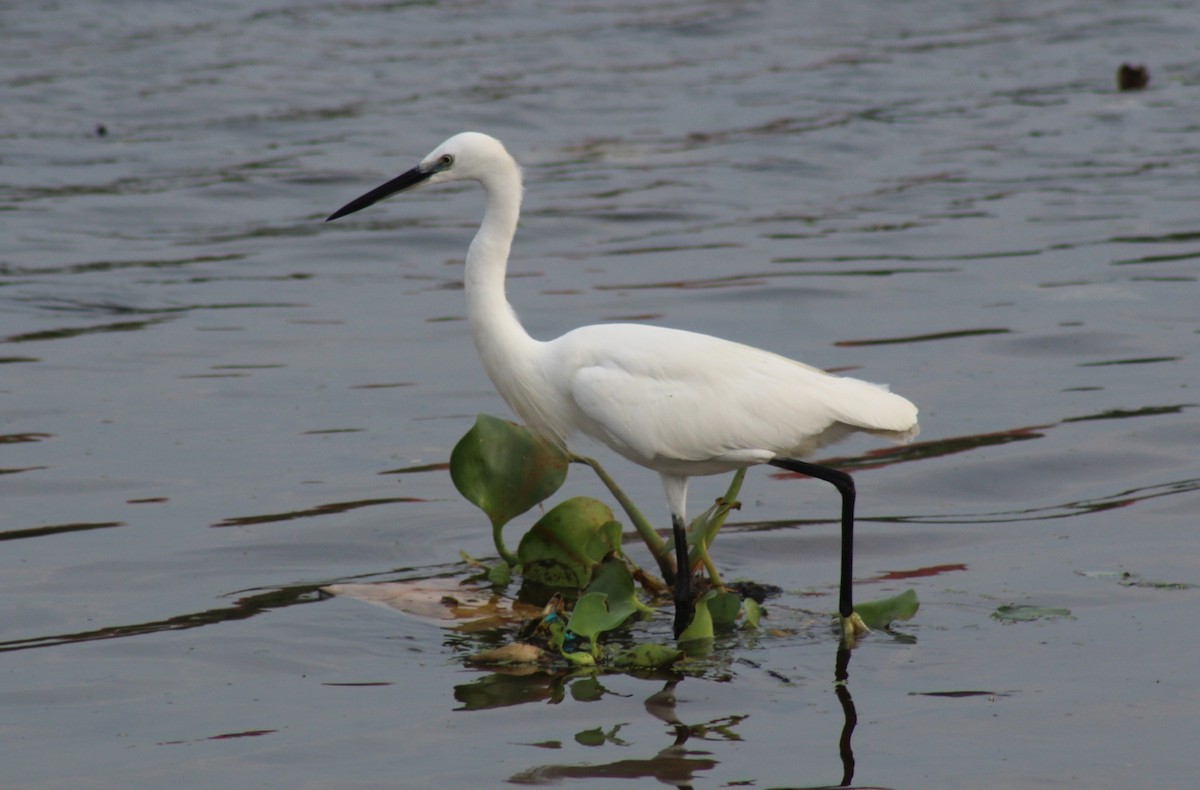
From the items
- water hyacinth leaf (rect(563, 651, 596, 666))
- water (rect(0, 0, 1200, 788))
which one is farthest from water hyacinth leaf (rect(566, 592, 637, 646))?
water (rect(0, 0, 1200, 788))

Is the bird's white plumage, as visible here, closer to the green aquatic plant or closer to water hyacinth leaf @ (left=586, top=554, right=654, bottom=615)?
the green aquatic plant

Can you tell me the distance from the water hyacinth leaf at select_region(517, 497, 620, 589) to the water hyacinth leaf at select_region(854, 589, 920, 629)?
2.98 feet

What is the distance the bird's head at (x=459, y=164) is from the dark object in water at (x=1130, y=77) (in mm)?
14773

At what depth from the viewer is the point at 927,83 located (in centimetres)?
1981

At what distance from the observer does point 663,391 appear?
547 cm

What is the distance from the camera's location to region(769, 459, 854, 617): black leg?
537cm

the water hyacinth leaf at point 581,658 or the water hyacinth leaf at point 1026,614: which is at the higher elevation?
the water hyacinth leaf at point 581,658

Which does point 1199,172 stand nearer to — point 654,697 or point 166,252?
point 166,252

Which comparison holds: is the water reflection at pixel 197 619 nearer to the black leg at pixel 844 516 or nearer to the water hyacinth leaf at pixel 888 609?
the black leg at pixel 844 516

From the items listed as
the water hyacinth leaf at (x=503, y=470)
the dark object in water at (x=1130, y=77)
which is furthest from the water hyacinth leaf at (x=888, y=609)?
the dark object in water at (x=1130, y=77)

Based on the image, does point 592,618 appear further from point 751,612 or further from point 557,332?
point 557,332

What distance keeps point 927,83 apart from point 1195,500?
13.8 meters

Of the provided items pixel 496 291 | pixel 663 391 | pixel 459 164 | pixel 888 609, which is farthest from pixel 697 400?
pixel 459 164

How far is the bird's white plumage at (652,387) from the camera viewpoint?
5.44m
